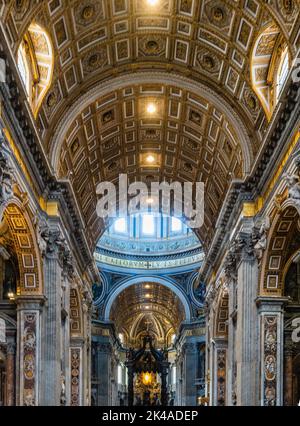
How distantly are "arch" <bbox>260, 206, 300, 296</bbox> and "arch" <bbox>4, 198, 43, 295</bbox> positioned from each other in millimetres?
7185

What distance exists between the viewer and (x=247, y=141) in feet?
83.7

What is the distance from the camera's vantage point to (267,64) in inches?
912

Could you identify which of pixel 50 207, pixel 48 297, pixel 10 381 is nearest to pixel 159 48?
pixel 50 207

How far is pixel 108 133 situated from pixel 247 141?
663 centimetres

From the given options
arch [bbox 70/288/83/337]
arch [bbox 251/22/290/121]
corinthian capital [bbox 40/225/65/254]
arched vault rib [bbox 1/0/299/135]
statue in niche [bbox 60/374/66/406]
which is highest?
arched vault rib [bbox 1/0/299/135]

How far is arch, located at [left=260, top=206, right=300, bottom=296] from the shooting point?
71.7ft

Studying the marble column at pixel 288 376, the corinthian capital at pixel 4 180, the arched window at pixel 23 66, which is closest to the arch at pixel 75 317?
the marble column at pixel 288 376

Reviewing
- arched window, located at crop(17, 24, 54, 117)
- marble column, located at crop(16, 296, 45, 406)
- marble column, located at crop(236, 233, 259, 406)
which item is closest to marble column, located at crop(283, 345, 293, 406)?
marble column, located at crop(236, 233, 259, 406)

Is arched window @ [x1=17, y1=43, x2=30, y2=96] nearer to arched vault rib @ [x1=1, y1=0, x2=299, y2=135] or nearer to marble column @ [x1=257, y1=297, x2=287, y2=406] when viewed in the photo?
arched vault rib @ [x1=1, y1=0, x2=299, y2=135]

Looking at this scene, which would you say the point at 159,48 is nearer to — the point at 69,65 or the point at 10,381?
the point at 69,65
